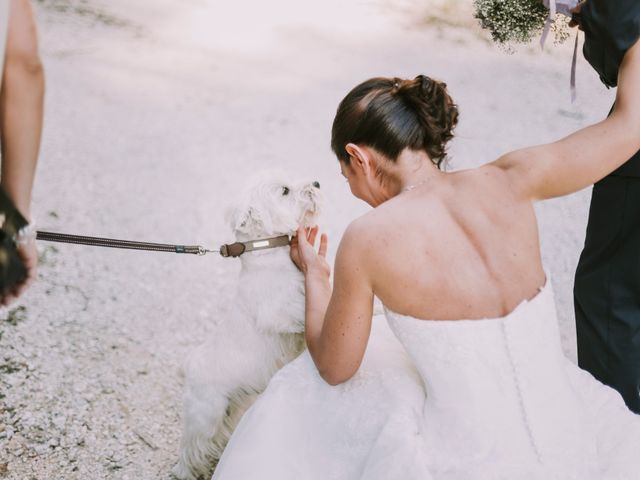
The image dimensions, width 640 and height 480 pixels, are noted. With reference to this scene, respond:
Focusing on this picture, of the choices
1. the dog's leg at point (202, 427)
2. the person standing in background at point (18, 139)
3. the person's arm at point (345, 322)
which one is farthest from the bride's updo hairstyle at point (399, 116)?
the dog's leg at point (202, 427)

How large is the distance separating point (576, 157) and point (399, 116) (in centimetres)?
47

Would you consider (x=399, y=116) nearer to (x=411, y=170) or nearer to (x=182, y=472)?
(x=411, y=170)

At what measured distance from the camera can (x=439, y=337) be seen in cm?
171

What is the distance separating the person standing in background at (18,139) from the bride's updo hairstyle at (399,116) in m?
0.83

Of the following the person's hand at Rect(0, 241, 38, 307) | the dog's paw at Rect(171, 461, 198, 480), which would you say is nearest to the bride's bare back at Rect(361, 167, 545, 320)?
the person's hand at Rect(0, 241, 38, 307)

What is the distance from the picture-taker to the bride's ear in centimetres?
192

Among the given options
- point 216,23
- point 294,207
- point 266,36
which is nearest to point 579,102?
point 266,36

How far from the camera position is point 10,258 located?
1.31m

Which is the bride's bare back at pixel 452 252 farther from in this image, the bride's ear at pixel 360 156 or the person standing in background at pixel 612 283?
the person standing in background at pixel 612 283

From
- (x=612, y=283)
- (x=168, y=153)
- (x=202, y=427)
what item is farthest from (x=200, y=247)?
(x=168, y=153)

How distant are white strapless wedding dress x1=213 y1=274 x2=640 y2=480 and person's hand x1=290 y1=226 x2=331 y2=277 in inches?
17.8

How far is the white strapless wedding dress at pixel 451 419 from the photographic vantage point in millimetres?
1704

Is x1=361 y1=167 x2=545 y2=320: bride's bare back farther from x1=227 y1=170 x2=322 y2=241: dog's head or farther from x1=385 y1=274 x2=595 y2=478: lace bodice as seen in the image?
x1=227 y1=170 x2=322 y2=241: dog's head

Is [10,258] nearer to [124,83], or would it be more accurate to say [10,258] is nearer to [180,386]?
[180,386]
